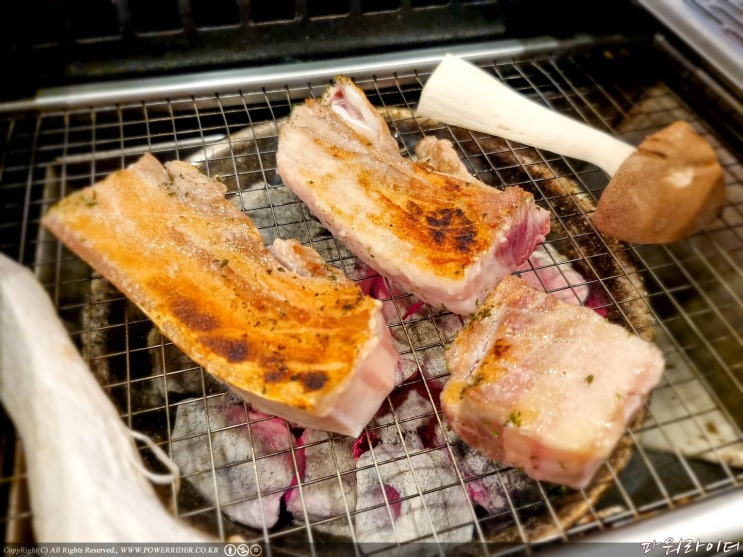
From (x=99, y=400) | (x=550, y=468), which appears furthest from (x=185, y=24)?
(x=550, y=468)

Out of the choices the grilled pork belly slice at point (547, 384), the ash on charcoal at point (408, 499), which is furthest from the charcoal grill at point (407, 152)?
the grilled pork belly slice at point (547, 384)

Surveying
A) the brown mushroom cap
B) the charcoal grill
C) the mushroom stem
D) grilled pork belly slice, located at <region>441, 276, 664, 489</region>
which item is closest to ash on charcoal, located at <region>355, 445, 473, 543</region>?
the charcoal grill

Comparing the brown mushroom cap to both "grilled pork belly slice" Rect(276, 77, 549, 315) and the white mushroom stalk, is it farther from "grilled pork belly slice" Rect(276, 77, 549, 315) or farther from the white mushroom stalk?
the white mushroom stalk

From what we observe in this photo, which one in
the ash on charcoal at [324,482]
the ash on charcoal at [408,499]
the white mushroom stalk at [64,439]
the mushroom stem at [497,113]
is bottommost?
the ash on charcoal at [324,482]

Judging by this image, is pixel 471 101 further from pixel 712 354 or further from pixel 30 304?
pixel 30 304

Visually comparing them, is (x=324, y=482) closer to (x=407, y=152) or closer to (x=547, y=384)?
(x=547, y=384)

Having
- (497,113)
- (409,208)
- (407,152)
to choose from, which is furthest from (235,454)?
(497,113)

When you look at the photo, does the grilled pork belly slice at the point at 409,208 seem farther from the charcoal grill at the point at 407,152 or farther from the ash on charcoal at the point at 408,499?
the ash on charcoal at the point at 408,499
